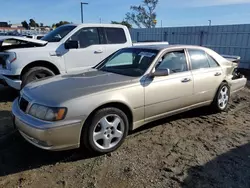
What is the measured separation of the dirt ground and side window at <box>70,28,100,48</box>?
9.93ft

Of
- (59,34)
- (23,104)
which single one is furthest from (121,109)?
(59,34)

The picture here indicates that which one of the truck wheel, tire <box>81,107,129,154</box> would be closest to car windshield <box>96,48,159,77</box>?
tire <box>81,107,129,154</box>

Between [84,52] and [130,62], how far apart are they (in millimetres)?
2387

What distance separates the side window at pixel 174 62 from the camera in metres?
4.10

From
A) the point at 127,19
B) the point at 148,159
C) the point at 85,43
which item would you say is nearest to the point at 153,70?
the point at 148,159

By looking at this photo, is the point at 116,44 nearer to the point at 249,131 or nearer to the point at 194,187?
the point at 249,131

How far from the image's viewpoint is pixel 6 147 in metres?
3.56

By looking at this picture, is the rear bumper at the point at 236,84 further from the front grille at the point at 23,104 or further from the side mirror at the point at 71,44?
the front grille at the point at 23,104

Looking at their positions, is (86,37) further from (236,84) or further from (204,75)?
(236,84)

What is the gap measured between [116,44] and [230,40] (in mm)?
7291

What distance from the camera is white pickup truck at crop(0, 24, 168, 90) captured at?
5.61m

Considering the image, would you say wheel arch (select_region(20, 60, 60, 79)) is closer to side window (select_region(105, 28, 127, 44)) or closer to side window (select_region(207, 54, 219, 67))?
side window (select_region(105, 28, 127, 44))

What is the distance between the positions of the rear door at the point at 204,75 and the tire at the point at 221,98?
0.15m

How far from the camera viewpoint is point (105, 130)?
3.33 meters
